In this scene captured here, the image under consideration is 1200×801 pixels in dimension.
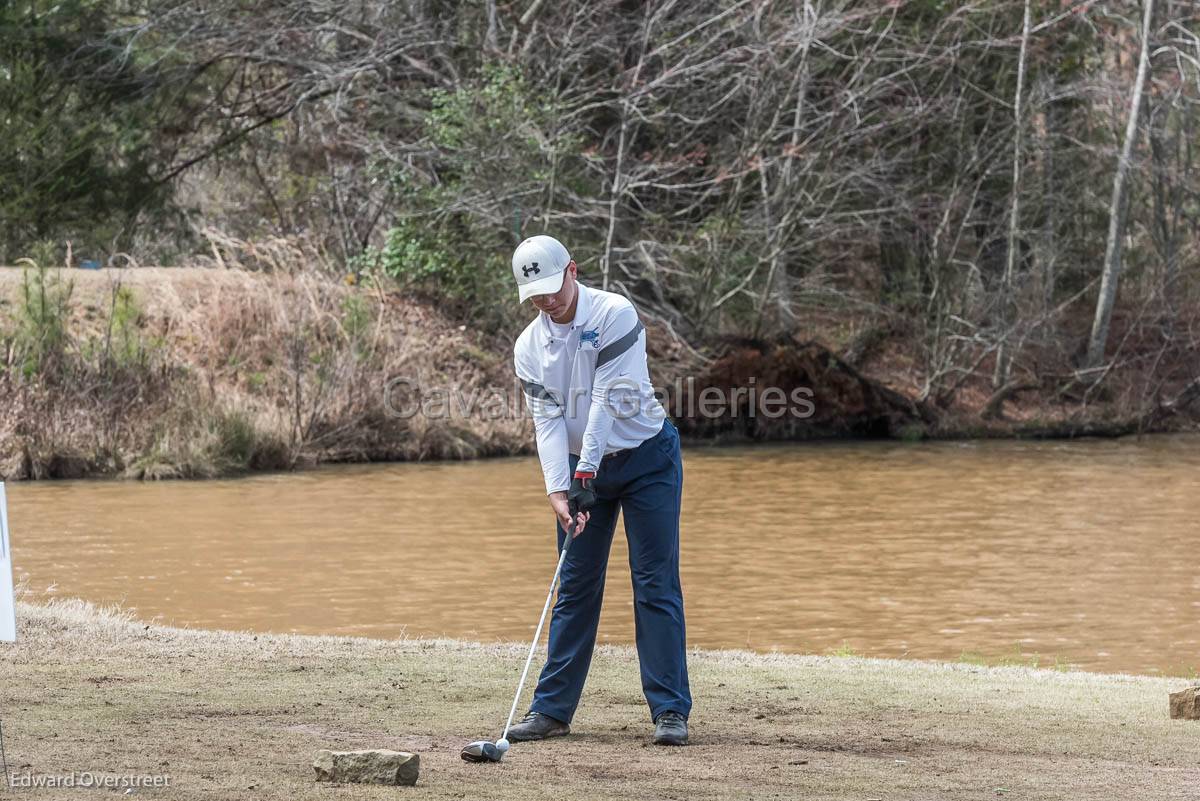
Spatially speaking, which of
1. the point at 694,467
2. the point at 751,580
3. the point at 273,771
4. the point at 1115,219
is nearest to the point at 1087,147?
the point at 1115,219

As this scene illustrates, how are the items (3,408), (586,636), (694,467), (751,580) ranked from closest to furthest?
(586,636), (751,580), (3,408), (694,467)

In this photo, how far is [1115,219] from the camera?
89.8 feet

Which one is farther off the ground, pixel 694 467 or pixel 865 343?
pixel 865 343

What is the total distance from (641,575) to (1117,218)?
74.8 feet

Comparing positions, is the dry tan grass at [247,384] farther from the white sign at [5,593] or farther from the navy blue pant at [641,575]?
the white sign at [5,593]

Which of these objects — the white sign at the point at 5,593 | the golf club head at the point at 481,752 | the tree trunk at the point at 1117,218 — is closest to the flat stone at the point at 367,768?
the golf club head at the point at 481,752

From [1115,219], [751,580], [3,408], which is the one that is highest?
[1115,219]

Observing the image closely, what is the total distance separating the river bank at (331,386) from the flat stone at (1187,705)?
15.2 m

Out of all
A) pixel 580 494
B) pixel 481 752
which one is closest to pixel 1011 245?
pixel 580 494

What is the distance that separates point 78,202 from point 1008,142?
50.4 ft

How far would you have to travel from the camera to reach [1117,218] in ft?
89.9

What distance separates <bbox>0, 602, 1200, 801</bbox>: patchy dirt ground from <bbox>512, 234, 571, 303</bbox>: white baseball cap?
165 centimetres

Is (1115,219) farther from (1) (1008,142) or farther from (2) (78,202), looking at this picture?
(2) (78,202)

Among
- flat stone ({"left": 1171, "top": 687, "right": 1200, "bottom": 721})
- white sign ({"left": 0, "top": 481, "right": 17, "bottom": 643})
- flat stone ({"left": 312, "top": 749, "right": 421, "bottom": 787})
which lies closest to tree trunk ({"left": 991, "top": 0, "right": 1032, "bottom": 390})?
flat stone ({"left": 1171, "top": 687, "right": 1200, "bottom": 721})
